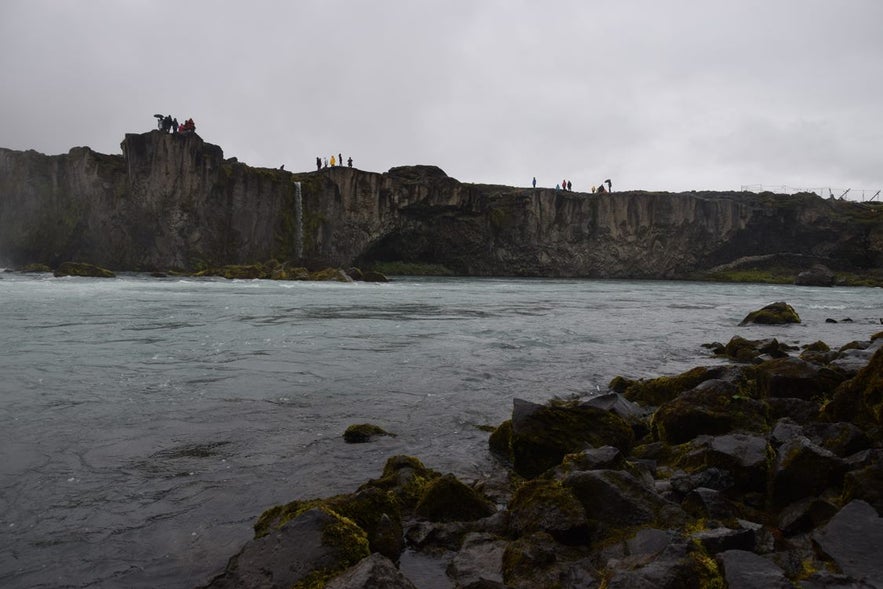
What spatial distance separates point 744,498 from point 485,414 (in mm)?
4707

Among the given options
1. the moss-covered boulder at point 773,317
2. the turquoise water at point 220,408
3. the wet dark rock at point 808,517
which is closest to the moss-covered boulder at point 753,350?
the turquoise water at point 220,408

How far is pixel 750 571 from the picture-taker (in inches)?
158

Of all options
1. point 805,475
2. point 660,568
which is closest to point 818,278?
point 805,475

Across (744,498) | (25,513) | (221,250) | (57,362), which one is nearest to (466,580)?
(744,498)

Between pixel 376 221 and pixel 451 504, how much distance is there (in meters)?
77.9

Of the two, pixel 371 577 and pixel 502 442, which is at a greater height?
pixel 371 577

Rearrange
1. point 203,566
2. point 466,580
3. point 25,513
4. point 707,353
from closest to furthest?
point 466,580, point 203,566, point 25,513, point 707,353

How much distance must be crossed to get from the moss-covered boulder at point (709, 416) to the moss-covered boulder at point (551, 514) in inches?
118

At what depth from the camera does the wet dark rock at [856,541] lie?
4113 millimetres

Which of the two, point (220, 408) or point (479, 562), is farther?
point (220, 408)

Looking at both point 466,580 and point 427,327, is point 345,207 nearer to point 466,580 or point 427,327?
point 427,327

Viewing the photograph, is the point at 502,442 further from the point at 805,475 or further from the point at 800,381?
the point at 800,381

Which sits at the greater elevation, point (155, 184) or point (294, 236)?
point (155, 184)

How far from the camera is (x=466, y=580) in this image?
4527mm
